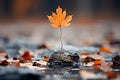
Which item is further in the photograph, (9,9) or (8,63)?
(9,9)

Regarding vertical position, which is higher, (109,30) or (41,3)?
(41,3)

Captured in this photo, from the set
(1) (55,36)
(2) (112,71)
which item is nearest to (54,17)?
(2) (112,71)

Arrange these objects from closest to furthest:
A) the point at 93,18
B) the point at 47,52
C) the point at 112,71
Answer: the point at 112,71
the point at 47,52
the point at 93,18

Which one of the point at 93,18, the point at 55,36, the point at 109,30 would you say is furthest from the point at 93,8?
the point at 55,36

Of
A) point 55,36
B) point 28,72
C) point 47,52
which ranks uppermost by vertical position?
point 55,36

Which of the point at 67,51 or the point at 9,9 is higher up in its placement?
the point at 9,9

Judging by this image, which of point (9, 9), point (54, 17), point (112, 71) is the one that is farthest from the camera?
point (9, 9)

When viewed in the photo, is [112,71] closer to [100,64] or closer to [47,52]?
[100,64]

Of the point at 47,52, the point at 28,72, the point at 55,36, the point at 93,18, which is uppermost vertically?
the point at 93,18

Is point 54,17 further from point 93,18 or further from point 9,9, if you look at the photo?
point 9,9
